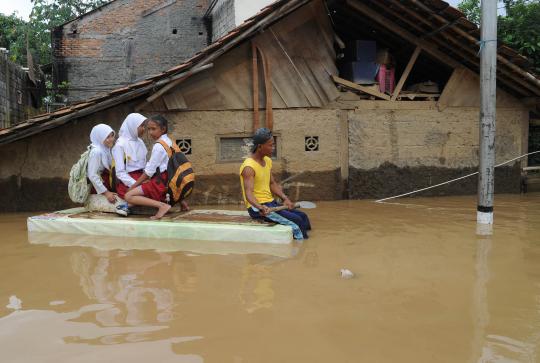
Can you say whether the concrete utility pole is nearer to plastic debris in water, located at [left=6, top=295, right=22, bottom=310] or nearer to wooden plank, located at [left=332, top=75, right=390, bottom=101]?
wooden plank, located at [left=332, top=75, right=390, bottom=101]

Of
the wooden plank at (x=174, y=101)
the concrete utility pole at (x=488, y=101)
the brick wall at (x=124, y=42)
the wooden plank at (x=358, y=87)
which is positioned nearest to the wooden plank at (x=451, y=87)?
the wooden plank at (x=358, y=87)

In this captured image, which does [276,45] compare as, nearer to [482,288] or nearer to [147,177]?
[147,177]

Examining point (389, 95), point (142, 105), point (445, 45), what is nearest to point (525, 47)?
point (445, 45)

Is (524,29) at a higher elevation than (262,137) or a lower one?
higher

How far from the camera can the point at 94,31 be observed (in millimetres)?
14703

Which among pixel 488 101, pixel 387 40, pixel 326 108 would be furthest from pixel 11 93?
pixel 488 101

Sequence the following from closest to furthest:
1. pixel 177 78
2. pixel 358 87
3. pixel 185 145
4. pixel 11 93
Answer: pixel 177 78, pixel 185 145, pixel 358 87, pixel 11 93

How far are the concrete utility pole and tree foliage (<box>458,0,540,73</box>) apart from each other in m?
6.33

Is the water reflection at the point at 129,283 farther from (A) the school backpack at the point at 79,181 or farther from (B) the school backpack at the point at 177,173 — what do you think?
(A) the school backpack at the point at 79,181

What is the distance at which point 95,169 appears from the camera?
6.00m

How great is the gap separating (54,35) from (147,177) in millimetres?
10907

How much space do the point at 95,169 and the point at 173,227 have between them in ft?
5.00

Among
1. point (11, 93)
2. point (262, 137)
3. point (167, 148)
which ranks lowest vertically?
point (167, 148)

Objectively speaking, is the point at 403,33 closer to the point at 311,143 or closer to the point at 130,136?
the point at 311,143
